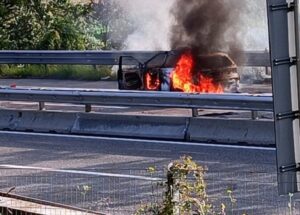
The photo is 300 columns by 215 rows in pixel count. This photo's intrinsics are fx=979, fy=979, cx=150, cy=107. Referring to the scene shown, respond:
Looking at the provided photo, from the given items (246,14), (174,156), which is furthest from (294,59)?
(246,14)

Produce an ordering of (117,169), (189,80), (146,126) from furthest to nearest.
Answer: (189,80)
(146,126)
(117,169)

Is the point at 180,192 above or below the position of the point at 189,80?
below

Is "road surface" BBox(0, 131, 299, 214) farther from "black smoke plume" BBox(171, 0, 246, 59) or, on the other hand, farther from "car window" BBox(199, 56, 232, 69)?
"black smoke plume" BBox(171, 0, 246, 59)

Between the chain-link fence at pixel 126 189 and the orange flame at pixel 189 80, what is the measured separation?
537cm

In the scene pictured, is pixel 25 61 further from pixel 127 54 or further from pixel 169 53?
pixel 169 53

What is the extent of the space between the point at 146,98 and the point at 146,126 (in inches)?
18.1

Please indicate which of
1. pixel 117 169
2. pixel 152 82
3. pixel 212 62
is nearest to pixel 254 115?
pixel 117 169

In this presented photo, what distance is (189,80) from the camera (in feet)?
56.3

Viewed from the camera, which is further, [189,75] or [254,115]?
[189,75]

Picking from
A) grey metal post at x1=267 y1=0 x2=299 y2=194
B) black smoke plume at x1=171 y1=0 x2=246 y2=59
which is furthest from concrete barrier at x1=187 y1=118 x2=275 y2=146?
grey metal post at x1=267 y1=0 x2=299 y2=194

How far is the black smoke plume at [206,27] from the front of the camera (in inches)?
757

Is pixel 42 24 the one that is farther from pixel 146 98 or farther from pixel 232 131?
pixel 232 131

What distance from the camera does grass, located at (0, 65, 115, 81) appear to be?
24.6 metres

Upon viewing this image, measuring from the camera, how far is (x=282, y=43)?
5914mm
